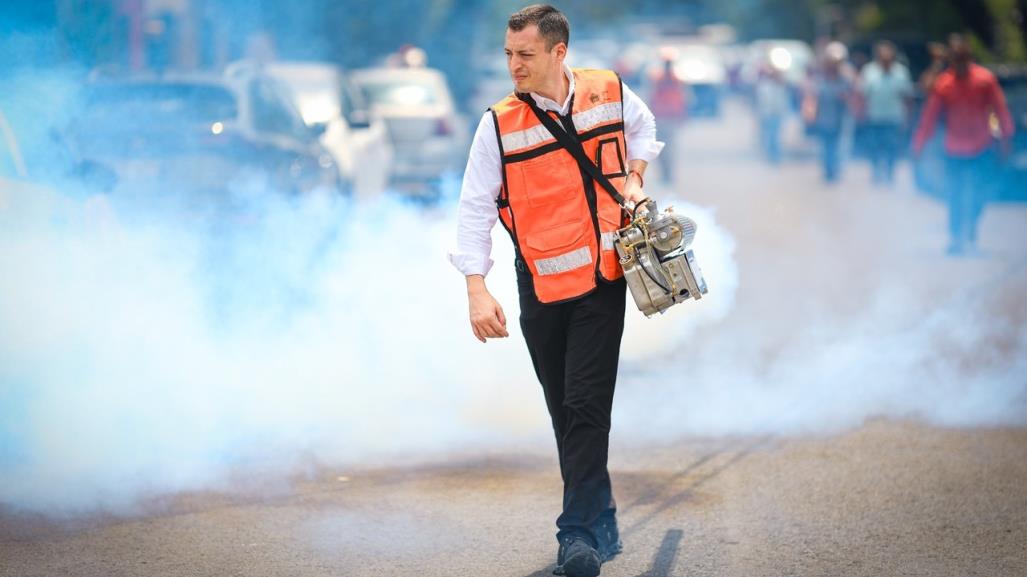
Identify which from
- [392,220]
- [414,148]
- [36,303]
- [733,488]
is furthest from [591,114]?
[414,148]

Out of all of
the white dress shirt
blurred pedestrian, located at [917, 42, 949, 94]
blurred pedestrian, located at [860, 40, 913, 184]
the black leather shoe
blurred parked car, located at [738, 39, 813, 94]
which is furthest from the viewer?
blurred parked car, located at [738, 39, 813, 94]

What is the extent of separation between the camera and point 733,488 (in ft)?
16.8

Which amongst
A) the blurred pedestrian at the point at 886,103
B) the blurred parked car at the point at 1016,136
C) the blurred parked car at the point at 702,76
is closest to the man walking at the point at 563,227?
the blurred parked car at the point at 1016,136

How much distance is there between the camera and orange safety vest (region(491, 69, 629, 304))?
4.16 meters

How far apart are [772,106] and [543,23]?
59.0 feet

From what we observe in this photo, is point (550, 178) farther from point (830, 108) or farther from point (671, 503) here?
point (830, 108)

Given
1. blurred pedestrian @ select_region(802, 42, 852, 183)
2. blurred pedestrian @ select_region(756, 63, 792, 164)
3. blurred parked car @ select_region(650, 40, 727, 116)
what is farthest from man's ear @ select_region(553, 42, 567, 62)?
blurred parked car @ select_region(650, 40, 727, 116)

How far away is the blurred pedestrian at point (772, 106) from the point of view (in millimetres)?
21314

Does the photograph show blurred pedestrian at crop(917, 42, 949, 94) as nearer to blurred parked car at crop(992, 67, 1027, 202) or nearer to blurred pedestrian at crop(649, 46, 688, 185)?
blurred parked car at crop(992, 67, 1027, 202)

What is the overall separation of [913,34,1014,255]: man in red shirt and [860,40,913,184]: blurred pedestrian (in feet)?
17.7

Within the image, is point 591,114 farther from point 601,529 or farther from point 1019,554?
point 1019,554

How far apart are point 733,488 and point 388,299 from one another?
2.91 meters

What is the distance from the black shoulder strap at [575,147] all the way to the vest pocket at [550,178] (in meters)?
0.02

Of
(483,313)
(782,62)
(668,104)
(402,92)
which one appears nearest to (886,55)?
(668,104)
